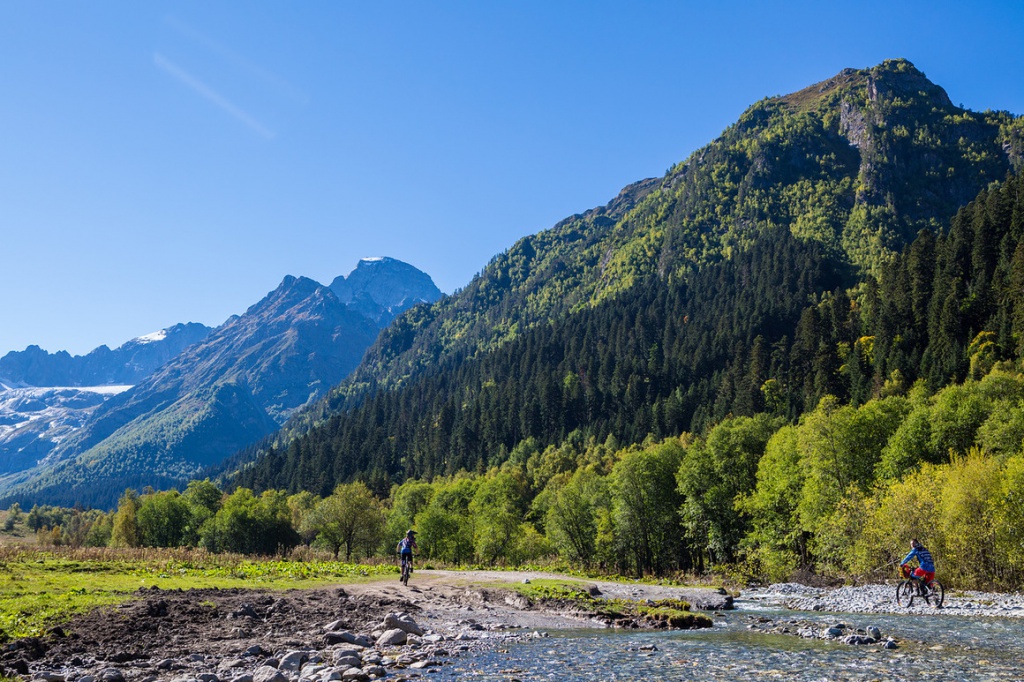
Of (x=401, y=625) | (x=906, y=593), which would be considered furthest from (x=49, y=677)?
(x=906, y=593)

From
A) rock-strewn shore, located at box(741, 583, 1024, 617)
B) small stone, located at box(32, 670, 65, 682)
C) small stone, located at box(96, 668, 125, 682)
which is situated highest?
small stone, located at box(32, 670, 65, 682)

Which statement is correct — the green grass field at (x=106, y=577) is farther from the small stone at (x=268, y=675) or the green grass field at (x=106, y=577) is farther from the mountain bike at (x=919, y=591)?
the mountain bike at (x=919, y=591)

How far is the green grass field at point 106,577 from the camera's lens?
26.2 metres

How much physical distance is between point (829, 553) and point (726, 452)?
26348mm

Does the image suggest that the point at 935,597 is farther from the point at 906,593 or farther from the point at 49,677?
the point at 49,677

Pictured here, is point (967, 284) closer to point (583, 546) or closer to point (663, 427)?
point (663, 427)

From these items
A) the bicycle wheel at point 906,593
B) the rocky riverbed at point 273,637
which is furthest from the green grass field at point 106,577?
the bicycle wheel at point 906,593

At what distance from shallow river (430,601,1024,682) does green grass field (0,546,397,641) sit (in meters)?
17.0

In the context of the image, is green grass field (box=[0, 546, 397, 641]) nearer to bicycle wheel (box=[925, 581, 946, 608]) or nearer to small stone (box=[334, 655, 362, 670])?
small stone (box=[334, 655, 362, 670])

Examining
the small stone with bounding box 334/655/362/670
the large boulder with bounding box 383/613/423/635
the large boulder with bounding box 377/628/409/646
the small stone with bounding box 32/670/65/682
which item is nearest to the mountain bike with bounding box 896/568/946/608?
the large boulder with bounding box 383/613/423/635

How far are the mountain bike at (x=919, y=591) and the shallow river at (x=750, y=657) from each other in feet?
19.3

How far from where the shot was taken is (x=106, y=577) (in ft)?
135

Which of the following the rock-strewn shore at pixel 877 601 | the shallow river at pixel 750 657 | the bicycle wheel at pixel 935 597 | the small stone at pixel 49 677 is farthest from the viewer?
the bicycle wheel at pixel 935 597

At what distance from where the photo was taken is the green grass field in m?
26.2
